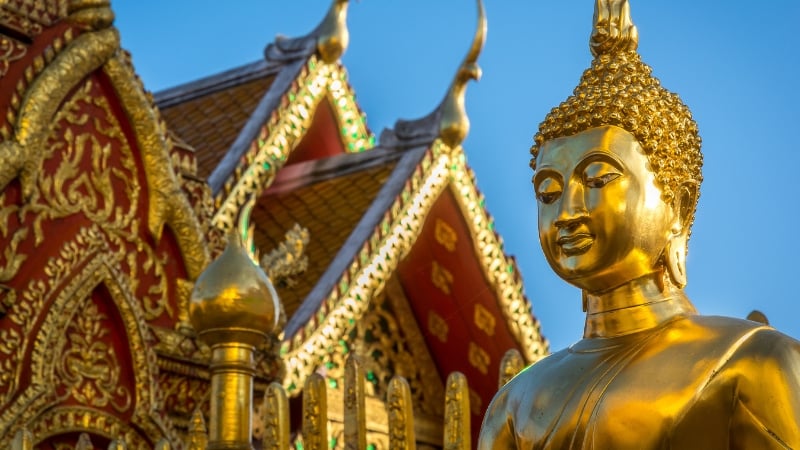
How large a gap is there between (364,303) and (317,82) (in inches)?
41.5

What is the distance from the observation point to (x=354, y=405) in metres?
3.61

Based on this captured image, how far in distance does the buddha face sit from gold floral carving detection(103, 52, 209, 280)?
3.35 m

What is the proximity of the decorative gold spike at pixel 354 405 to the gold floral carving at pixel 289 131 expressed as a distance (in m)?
2.76

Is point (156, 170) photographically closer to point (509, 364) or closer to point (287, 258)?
point (287, 258)

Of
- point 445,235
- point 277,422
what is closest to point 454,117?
point 445,235

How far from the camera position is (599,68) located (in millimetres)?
2469

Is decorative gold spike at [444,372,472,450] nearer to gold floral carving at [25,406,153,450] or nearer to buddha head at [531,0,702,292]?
buddha head at [531,0,702,292]

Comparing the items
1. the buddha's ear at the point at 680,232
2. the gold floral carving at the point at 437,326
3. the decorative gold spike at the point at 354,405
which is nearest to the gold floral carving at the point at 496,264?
the gold floral carving at the point at 437,326

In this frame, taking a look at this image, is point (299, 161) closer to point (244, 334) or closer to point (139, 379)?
point (139, 379)

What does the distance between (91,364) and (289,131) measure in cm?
183

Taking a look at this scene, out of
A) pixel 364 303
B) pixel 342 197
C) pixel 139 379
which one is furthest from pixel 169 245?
pixel 342 197

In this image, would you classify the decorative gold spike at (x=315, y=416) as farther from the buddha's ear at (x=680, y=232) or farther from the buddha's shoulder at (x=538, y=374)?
the buddha's ear at (x=680, y=232)

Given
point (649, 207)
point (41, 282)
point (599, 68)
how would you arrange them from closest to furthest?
point (649, 207)
point (599, 68)
point (41, 282)

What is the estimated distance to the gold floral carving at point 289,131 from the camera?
659cm
